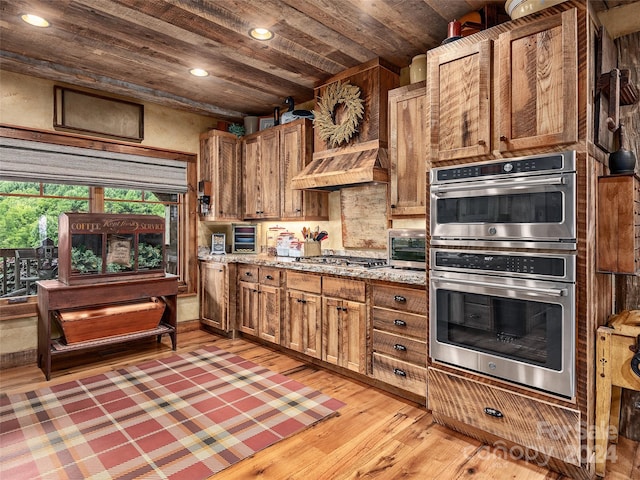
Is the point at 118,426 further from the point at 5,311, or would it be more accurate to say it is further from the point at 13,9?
the point at 13,9

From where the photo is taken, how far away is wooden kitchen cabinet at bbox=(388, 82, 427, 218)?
2.98 meters

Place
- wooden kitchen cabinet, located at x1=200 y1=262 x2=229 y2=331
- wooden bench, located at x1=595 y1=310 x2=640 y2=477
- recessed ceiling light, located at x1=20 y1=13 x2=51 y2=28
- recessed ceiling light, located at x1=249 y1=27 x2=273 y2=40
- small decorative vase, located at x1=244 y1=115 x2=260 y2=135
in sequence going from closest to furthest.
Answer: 1. wooden bench, located at x1=595 y1=310 x2=640 y2=477
2. recessed ceiling light, located at x1=20 y1=13 x2=51 y2=28
3. recessed ceiling light, located at x1=249 y1=27 x2=273 y2=40
4. wooden kitchen cabinet, located at x1=200 y1=262 x2=229 y2=331
5. small decorative vase, located at x1=244 y1=115 x2=260 y2=135

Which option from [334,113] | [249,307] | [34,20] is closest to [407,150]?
[334,113]

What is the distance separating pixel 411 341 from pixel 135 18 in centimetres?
290

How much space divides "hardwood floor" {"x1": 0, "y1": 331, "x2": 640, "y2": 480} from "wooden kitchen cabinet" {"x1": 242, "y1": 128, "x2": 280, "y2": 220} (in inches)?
84.7

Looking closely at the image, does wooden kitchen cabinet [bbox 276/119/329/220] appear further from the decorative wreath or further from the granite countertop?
the granite countertop

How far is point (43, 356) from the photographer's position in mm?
3393

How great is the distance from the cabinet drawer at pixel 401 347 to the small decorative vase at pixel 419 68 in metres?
1.97

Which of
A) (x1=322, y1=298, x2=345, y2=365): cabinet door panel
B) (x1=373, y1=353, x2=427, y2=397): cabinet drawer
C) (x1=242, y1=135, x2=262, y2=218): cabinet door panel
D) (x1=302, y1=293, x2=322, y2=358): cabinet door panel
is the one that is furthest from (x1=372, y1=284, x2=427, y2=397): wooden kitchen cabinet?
(x1=242, y1=135, x2=262, y2=218): cabinet door panel

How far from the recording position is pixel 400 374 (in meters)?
2.78

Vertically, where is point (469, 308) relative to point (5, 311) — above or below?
above

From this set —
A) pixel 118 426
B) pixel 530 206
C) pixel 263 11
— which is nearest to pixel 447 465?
pixel 530 206

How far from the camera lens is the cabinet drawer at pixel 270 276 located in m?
3.79

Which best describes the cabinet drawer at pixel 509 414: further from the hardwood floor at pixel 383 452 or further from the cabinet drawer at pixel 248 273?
the cabinet drawer at pixel 248 273
